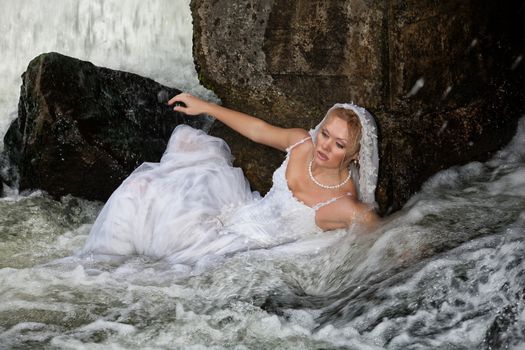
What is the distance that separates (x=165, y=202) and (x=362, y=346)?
2.08m

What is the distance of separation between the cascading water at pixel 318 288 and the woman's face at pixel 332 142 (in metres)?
0.47

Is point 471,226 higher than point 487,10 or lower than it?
lower

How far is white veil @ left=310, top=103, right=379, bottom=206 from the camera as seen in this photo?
5.04m

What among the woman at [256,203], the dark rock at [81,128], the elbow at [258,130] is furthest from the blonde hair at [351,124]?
the dark rock at [81,128]

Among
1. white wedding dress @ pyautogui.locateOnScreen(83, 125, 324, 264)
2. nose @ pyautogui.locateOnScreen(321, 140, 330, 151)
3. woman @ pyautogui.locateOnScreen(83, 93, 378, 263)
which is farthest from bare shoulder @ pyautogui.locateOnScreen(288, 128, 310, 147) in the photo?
nose @ pyautogui.locateOnScreen(321, 140, 330, 151)

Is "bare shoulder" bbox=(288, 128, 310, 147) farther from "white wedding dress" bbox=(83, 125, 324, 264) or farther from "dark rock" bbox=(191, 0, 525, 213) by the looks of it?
"dark rock" bbox=(191, 0, 525, 213)

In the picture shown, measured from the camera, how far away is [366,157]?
16.9 ft

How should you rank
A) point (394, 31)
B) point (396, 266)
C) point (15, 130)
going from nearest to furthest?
1. point (396, 266)
2. point (394, 31)
3. point (15, 130)

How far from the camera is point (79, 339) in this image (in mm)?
3826

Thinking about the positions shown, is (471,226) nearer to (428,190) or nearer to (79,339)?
(428,190)

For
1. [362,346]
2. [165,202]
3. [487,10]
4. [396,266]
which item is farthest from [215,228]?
[487,10]

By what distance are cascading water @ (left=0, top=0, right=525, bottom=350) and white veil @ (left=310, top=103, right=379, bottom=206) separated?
24 centimetres

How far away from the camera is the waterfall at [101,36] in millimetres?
8805

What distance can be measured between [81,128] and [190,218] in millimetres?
1549
